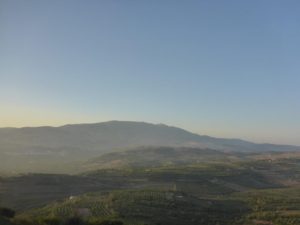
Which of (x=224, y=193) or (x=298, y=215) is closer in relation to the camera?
(x=298, y=215)

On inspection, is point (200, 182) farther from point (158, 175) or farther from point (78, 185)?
point (78, 185)

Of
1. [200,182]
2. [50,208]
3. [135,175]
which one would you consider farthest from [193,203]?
[135,175]

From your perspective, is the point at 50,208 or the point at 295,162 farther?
the point at 295,162

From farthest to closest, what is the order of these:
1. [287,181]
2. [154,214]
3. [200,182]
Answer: [287,181] < [200,182] < [154,214]

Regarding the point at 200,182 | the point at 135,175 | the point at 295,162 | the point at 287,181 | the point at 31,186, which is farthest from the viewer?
the point at 295,162

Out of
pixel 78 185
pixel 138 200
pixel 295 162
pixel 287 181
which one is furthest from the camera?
pixel 295 162

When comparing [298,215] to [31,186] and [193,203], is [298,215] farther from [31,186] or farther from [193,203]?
[31,186]

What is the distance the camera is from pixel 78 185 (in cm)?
10212

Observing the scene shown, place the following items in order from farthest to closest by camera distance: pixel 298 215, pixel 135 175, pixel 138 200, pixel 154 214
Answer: pixel 135 175 < pixel 138 200 < pixel 298 215 < pixel 154 214

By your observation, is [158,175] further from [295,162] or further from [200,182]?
[295,162]

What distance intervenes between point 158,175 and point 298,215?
189 ft

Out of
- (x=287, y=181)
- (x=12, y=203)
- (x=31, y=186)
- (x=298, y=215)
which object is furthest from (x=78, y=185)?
(x=287, y=181)

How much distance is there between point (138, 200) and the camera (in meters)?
79.6

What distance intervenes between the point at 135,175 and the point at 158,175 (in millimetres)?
6625
